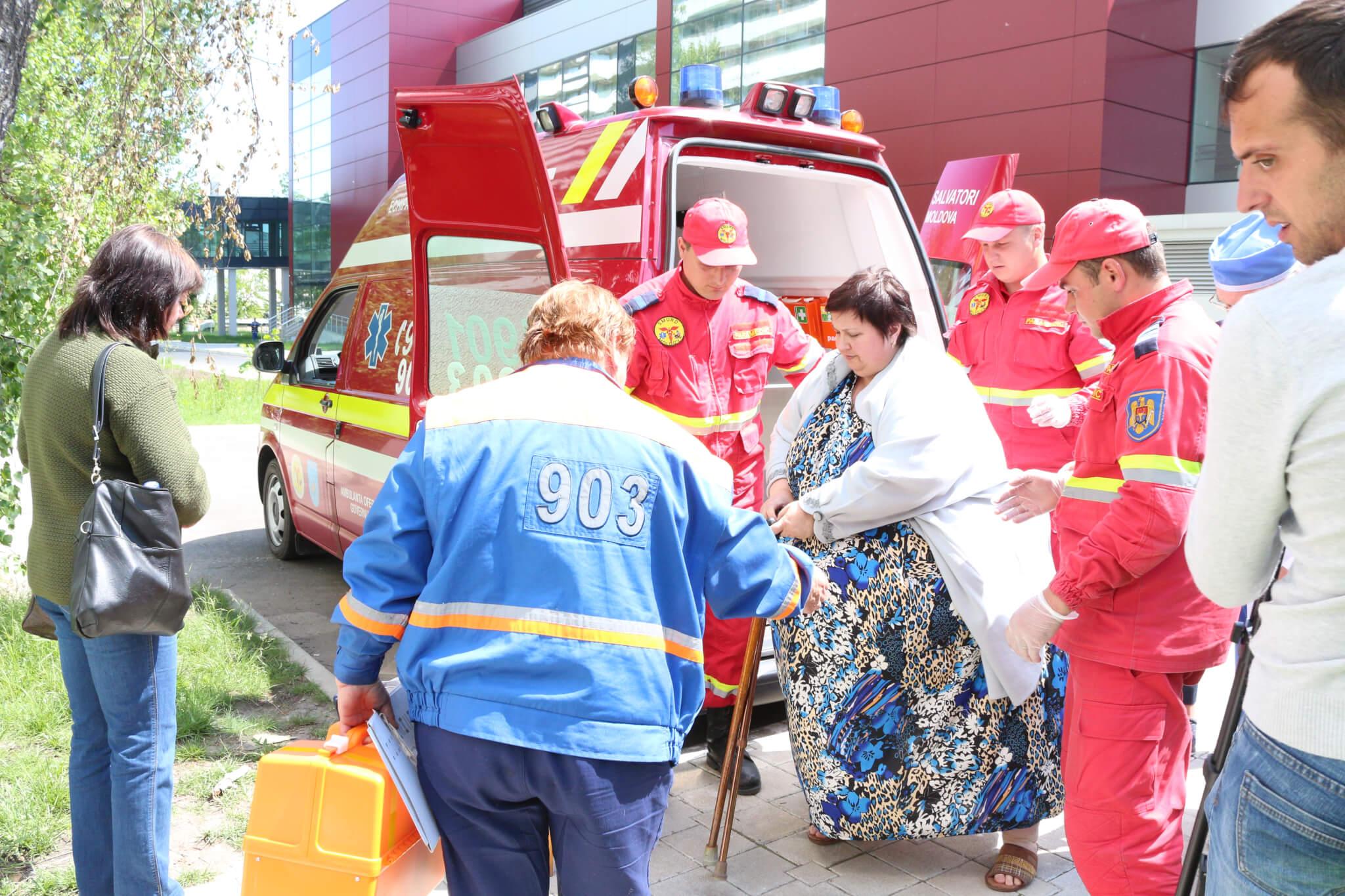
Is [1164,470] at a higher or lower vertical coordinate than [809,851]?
higher

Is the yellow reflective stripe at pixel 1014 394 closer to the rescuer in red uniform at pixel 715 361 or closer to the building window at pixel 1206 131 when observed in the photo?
the rescuer in red uniform at pixel 715 361

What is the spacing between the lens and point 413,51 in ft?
98.8

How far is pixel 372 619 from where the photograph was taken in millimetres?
2002

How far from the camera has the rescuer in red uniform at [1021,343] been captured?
4.37 m

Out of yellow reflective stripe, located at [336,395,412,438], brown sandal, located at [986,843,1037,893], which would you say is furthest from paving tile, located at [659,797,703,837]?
yellow reflective stripe, located at [336,395,412,438]

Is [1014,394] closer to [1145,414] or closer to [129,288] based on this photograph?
[1145,414]

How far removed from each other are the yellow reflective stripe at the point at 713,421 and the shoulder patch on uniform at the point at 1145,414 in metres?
1.73

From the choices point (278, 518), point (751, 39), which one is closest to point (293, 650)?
point (278, 518)

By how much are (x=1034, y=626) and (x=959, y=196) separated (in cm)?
936

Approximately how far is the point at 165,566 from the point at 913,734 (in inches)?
80.2

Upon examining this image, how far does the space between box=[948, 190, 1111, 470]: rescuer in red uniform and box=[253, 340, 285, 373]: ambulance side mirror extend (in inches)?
163

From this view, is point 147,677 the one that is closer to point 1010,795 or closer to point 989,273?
point 1010,795

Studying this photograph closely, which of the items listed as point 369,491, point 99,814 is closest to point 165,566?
point 99,814

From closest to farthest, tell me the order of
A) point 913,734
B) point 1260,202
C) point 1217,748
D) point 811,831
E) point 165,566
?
point 1260,202 < point 1217,748 < point 165,566 < point 913,734 < point 811,831
